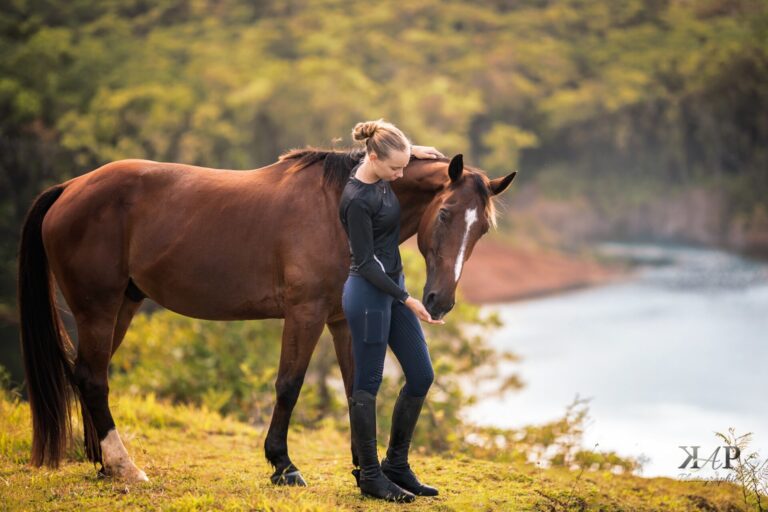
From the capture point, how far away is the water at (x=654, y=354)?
37.1 feet

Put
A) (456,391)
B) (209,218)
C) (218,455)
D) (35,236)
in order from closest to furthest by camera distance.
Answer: (209,218) → (35,236) → (218,455) → (456,391)

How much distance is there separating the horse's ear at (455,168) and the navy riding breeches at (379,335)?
0.52 meters

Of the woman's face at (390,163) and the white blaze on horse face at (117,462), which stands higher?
the woman's face at (390,163)

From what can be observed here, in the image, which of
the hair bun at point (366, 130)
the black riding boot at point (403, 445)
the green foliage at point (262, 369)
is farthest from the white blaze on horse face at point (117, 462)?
the green foliage at point (262, 369)

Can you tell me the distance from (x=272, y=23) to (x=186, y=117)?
405 inches

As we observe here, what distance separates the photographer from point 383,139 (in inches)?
134

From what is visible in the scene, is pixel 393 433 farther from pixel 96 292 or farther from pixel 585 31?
pixel 585 31

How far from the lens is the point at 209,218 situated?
4195 mm

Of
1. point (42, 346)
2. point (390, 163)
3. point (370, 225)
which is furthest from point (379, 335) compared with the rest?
point (42, 346)

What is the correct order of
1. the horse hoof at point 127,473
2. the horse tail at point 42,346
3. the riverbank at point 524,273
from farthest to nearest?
the riverbank at point 524,273, the horse tail at point 42,346, the horse hoof at point 127,473

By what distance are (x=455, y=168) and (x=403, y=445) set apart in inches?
52.2

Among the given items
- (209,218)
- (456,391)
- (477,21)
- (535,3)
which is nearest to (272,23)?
(477,21)

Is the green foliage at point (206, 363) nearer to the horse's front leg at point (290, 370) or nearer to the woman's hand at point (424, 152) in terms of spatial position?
the horse's front leg at point (290, 370)

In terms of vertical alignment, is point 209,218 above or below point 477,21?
below
